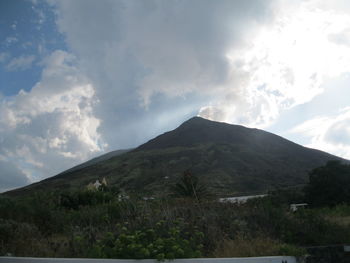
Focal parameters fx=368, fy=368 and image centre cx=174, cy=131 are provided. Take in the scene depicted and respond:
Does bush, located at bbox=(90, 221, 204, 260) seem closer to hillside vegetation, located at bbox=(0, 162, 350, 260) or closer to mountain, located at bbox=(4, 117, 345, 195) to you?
hillside vegetation, located at bbox=(0, 162, 350, 260)

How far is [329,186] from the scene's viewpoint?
36.3 meters

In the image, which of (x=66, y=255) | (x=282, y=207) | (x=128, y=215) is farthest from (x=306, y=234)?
(x=66, y=255)

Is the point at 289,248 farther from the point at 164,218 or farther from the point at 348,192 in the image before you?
the point at 348,192

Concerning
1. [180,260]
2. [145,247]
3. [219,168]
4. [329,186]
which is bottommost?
[180,260]

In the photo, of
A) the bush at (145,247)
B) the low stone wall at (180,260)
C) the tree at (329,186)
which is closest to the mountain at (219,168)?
the tree at (329,186)

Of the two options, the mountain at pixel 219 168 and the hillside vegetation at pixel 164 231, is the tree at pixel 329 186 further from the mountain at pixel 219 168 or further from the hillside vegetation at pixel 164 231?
the hillside vegetation at pixel 164 231

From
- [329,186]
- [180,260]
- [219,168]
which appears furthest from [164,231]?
[219,168]

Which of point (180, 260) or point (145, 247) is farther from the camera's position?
point (145, 247)

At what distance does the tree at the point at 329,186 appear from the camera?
35.4 meters

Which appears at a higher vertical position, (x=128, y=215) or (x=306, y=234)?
(x=128, y=215)

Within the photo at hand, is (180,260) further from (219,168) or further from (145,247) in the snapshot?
(219,168)

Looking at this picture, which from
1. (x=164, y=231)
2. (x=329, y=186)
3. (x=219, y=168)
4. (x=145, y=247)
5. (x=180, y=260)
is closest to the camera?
(x=180, y=260)

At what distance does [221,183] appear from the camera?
64.1 metres

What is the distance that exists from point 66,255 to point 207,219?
3.50 metres
